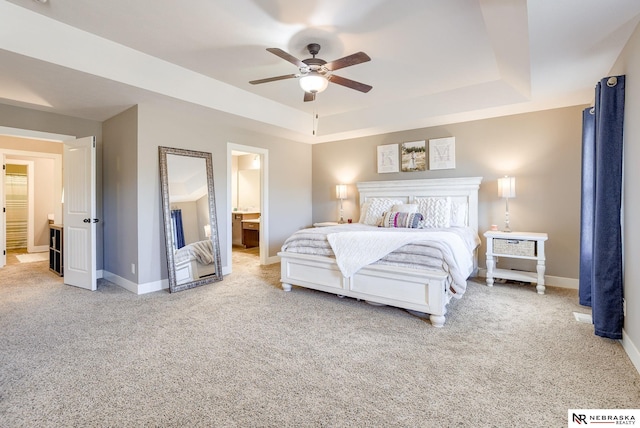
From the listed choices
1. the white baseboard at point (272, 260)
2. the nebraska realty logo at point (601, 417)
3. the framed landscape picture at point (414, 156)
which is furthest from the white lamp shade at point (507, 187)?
the white baseboard at point (272, 260)

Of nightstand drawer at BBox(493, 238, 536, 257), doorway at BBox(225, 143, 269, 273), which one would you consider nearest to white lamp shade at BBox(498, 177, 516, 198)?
nightstand drawer at BBox(493, 238, 536, 257)

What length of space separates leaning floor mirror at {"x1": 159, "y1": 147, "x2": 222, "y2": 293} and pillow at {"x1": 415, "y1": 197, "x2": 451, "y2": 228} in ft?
10.3

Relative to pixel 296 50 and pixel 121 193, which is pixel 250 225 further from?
pixel 296 50

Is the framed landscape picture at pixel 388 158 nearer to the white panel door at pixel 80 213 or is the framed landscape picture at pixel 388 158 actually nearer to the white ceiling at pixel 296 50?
the white ceiling at pixel 296 50

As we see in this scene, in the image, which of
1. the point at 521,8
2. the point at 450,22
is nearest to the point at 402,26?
the point at 450,22

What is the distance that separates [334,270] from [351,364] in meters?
1.46

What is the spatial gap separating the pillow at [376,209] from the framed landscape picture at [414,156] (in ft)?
2.15

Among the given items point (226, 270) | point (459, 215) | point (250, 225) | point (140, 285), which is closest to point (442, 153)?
point (459, 215)

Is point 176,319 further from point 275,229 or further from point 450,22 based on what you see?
point 450,22

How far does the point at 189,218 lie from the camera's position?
14.5 ft

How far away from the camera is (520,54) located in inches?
111

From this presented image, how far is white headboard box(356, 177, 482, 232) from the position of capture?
188 inches

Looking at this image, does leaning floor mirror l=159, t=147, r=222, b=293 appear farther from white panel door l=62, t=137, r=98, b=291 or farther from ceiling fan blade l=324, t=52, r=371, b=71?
ceiling fan blade l=324, t=52, r=371, b=71

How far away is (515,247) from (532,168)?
3.96ft
